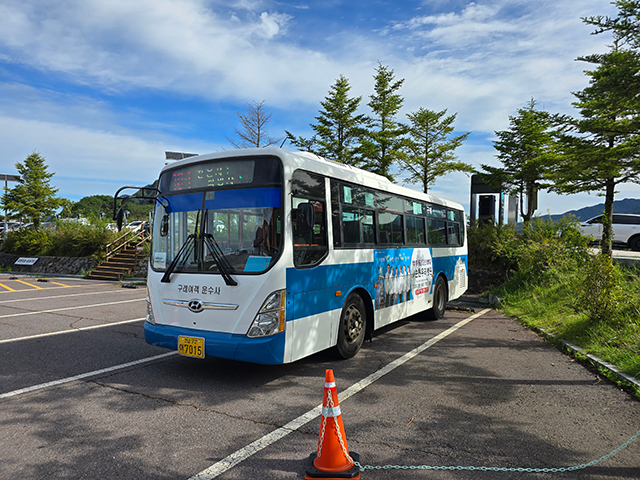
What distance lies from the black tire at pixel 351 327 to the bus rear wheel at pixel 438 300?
3737mm

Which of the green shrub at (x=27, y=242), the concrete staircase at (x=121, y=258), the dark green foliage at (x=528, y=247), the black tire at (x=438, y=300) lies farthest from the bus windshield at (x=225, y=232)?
the green shrub at (x=27, y=242)

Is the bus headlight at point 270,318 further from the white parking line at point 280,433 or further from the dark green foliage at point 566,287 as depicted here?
the dark green foliage at point 566,287

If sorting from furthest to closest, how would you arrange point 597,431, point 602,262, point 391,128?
point 391,128
point 602,262
point 597,431

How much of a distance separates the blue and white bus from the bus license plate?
0.01 meters

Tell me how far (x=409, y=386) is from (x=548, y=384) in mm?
1842

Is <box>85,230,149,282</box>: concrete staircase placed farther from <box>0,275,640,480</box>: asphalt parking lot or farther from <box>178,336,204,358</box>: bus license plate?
<box>178,336,204,358</box>: bus license plate

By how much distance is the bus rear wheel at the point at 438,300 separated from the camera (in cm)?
1006

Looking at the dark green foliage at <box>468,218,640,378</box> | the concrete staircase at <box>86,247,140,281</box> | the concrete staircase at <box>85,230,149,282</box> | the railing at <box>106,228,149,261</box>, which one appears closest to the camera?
the dark green foliage at <box>468,218,640,378</box>

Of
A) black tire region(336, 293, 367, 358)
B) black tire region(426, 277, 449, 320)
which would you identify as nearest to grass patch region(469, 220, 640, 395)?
black tire region(426, 277, 449, 320)

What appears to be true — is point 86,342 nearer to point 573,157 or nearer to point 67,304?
point 67,304

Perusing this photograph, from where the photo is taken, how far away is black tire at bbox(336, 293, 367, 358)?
20.5 feet

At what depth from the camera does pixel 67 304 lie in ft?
39.8

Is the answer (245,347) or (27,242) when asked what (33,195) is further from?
(245,347)

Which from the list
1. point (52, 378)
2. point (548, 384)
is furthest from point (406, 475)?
point (52, 378)
